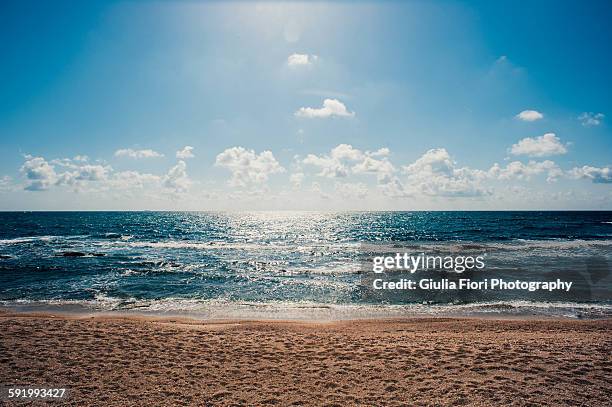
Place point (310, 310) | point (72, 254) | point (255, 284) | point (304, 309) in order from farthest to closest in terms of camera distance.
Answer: point (72, 254) → point (255, 284) → point (304, 309) → point (310, 310)

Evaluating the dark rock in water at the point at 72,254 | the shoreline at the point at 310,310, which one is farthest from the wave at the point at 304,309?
the dark rock in water at the point at 72,254

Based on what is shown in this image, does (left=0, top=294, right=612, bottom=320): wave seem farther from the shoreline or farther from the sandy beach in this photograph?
the sandy beach

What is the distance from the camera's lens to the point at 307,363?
33.8ft

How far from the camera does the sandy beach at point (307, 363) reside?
27.3 feet

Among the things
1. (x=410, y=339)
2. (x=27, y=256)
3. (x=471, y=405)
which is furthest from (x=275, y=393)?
(x=27, y=256)

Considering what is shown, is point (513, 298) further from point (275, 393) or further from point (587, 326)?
point (275, 393)

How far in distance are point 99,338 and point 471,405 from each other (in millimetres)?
12040

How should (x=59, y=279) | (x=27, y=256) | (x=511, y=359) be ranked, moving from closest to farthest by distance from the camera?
(x=511, y=359)
(x=59, y=279)
(x=27, y=256)

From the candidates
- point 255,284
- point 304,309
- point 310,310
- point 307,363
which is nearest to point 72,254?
point 255,284

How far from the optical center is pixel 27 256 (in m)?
35.9

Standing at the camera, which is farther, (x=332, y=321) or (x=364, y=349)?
(x=332, y=321)

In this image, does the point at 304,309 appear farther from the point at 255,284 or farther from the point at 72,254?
the point at 72,254

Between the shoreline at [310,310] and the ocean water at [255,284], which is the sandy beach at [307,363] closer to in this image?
the shoreline at [310,310]

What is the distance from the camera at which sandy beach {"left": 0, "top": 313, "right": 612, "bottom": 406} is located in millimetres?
8328
